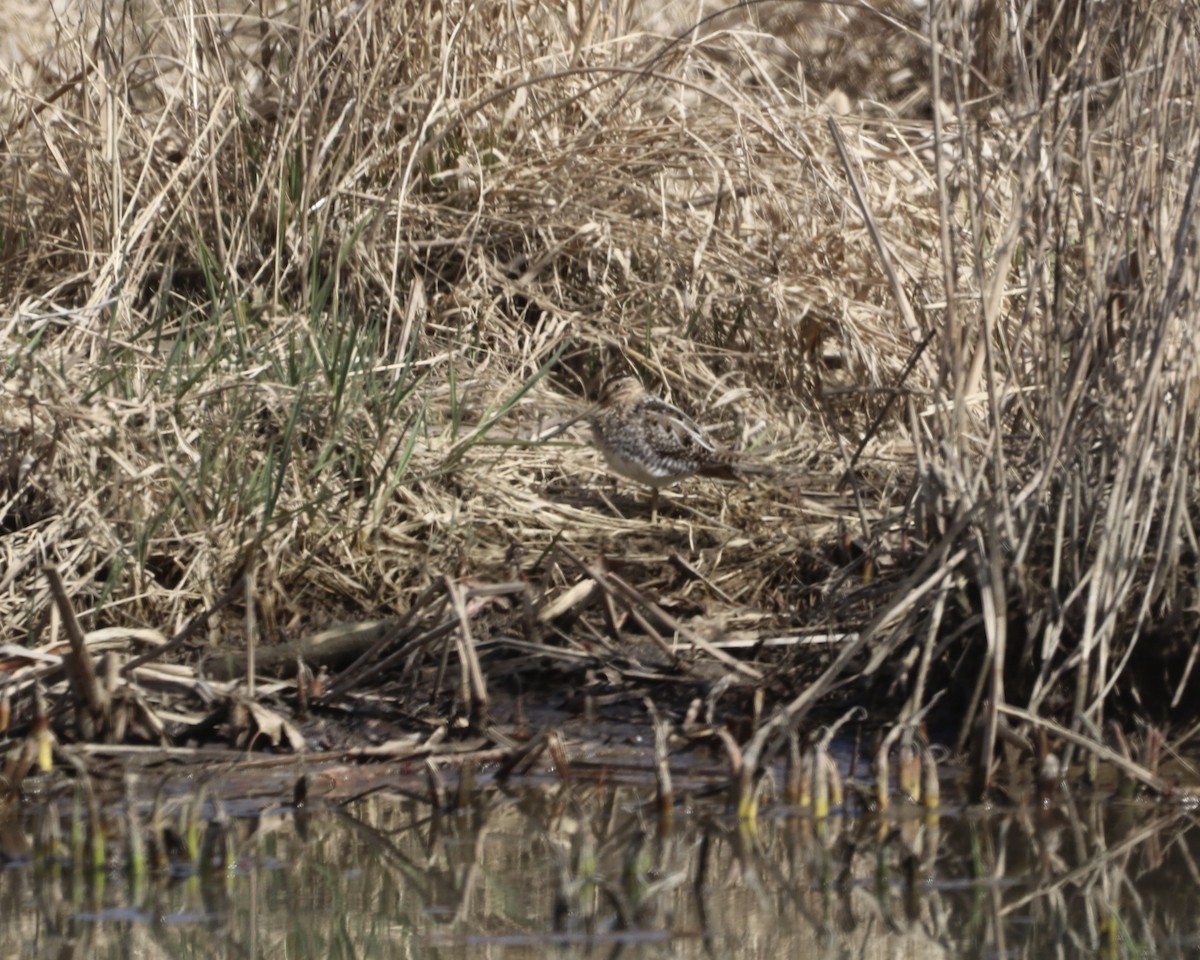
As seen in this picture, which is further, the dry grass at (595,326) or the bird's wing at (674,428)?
the bird's wing at (674,428)

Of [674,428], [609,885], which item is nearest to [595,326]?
[674,428]

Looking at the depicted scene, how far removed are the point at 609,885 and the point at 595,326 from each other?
130 inches

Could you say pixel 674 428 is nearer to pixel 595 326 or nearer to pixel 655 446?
pixel 655 446

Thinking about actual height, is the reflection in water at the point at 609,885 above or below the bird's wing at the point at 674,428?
below

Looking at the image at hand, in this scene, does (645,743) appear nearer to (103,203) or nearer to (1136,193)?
(1136,193)

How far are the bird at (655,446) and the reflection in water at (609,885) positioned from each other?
171 cm

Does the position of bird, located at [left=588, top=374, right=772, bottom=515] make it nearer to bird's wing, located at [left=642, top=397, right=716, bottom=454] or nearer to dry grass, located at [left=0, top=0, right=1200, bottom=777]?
bird's wing, located at [left=642, top=397, right=716, bottom=454]

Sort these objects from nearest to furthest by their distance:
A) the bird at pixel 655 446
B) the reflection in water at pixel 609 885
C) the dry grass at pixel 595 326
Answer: the reflection in water at pixel 609 885
the dry grass at pixel 595 326
the bird at pixel 655 446

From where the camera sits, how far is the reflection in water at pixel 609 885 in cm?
304

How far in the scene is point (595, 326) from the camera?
6234 mm

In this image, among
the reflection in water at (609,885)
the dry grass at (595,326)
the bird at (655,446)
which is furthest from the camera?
the bird at (655,446)

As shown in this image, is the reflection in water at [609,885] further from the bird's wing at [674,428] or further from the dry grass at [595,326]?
the bird's wing at [674,428]

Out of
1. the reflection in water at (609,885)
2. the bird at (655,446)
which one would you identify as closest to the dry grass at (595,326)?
the bird at (655,446)

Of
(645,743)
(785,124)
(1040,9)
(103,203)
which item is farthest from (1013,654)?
(103,203)
